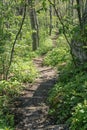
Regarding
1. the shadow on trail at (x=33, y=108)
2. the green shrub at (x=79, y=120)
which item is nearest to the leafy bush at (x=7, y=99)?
the shadow on trail at (x=33, y=108)

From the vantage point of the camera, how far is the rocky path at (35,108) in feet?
28.9

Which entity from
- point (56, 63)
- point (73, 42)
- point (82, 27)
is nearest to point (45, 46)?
point (56, 63)

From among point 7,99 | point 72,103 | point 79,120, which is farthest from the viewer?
point 7,99

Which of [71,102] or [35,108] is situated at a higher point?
[71,102]

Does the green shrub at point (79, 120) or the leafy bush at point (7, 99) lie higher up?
the green shrub at point (79, 120)

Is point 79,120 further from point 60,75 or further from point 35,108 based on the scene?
point 60,75

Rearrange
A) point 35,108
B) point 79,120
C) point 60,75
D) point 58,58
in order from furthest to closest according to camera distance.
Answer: point 58,58 < point 60,75 < point 35,108 < point 79,120

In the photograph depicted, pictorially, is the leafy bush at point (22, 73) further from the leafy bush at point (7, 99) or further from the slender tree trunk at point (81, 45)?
the slender tree trunk at point (81, 45)

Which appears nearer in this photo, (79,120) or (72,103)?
(79,120)

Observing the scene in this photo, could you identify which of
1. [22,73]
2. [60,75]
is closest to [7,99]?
[22,73]

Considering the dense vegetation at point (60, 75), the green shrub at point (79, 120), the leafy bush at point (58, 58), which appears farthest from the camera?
the leafy bush at point (58, 58)

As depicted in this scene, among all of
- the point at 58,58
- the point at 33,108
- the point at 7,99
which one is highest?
the point at 58,58

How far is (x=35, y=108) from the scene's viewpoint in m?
10.2

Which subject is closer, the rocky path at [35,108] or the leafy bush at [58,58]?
the rocky path at [35,108]
